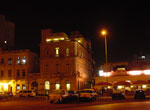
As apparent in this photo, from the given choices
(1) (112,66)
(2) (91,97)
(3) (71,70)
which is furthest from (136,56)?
(2) (91,97)

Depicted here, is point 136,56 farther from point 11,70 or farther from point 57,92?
point 57,92

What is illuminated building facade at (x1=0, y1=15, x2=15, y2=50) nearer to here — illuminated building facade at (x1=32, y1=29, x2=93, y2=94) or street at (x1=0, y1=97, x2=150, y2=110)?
illuminated building facade at (x1=32, y1=29, x2=93, y2=94)

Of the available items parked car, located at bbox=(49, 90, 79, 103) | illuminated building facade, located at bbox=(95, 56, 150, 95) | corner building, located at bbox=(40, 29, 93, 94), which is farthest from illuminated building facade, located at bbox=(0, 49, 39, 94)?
parked car, located at bbox=(49, 90, 79, 103)

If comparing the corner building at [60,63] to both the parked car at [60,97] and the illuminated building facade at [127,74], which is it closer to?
the illuminated building facade at [127,74]

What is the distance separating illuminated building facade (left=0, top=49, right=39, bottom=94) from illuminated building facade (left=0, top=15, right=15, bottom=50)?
10.7 meters

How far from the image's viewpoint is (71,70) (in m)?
58.9

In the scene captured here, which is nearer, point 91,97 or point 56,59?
point 91,97

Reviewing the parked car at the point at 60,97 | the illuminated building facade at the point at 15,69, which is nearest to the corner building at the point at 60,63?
the illuminated building facade at the point at 15,69

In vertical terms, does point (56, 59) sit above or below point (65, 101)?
above

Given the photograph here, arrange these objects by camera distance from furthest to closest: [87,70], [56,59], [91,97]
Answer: [87,70] → [56,59] → [91,97]

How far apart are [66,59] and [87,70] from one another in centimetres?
1520

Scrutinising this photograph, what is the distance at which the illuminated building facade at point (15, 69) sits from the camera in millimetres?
63781

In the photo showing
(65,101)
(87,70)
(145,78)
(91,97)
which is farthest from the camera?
(87,70)

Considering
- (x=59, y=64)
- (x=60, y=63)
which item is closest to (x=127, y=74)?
(x=60, y=63)
